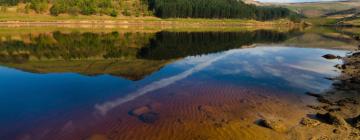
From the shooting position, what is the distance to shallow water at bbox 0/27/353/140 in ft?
64.0

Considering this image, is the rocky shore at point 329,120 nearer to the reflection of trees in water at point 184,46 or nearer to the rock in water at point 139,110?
the rock in water at point 139,110

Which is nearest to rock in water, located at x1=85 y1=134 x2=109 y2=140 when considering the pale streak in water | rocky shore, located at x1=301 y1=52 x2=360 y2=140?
the pale streak in water

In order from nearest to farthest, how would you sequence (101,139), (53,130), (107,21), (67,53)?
(101,139) < (53,130) < (67,53) < (107,21)

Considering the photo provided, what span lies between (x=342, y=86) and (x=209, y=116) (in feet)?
63.2

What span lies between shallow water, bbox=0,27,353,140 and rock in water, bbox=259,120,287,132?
1053 mm

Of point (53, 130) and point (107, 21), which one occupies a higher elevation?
point (107, 21)

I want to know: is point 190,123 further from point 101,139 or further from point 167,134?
point 101,139

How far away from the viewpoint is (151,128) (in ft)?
63.9

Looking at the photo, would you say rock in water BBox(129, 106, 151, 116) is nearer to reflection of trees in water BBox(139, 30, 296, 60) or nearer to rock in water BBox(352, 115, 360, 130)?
rock in water BBox(352, 115, 360, 130)

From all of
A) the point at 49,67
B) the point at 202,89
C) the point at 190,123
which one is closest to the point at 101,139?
the point at 190,123

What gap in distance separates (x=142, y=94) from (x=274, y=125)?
12.9m

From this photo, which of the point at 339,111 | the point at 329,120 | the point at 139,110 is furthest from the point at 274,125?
the point at 139,110

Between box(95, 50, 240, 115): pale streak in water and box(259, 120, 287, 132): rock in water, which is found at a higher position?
box(95, 50, 240, 115): pale streak in water

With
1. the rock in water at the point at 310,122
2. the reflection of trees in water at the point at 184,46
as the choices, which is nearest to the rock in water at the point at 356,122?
the rock in water at the point at 310,122
